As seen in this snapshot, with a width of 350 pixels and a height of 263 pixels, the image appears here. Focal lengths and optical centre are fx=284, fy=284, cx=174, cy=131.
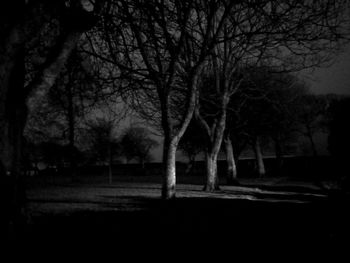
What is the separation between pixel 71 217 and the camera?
23.6ft

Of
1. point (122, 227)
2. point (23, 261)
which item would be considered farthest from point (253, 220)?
point (23, 261)

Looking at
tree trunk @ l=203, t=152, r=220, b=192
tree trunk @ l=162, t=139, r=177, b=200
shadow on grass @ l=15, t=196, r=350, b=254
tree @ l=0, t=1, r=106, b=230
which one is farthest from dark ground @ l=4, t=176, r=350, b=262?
tree trunk @ l=203, t=152, r=220, b=192

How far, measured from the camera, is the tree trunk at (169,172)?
1103cm

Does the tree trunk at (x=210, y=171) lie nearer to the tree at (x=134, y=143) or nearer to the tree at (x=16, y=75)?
the tree at (x=16, y=75)

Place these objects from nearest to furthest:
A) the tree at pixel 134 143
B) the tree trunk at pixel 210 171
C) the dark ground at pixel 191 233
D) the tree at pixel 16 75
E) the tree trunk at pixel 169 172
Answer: the dark ground at pixel 191 233 < the tree at pixel 16 75 < the tree trunk at pixel 169 172 < the tree trunk at pixel 210 171 < the tree at pixel 134 143

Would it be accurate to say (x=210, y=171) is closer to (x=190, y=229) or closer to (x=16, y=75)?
(x=190, y=229)

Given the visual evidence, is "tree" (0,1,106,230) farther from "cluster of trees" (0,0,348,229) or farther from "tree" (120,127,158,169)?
"tree" (120,127,158,169)

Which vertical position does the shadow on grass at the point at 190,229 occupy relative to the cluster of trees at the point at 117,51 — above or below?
below

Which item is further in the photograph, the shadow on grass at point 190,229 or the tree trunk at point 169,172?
the tree trunk at point 169,172

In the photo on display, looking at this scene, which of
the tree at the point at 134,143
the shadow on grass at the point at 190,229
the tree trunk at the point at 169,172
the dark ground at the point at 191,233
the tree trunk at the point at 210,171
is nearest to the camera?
the dark ground at the point at 191,233

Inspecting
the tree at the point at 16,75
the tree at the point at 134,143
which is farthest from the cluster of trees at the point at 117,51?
the tree at the point at 134,143

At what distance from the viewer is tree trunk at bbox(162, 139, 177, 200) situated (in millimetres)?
11031

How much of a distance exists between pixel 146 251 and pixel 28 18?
409 cm

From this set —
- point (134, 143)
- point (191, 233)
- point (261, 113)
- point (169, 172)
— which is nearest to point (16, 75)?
point (191, 233)
